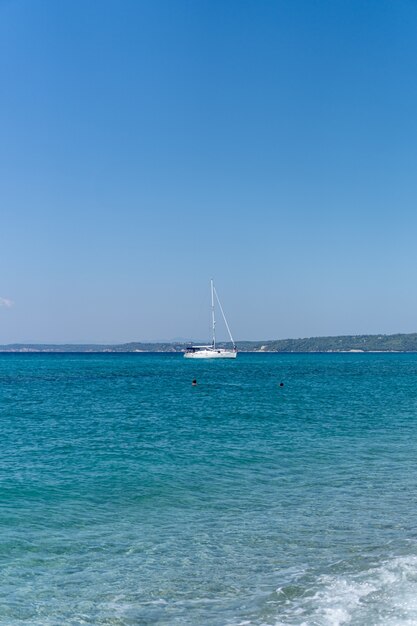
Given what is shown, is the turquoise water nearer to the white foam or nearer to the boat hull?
the white foam

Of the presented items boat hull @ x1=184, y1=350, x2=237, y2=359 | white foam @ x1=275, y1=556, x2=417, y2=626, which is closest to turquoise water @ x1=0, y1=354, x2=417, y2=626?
white foam @ x1=275, y1=556, x2=417, y2=626

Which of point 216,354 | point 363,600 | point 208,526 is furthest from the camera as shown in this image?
point 216,354

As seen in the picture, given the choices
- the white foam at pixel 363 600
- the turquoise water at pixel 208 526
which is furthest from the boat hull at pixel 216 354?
the white foam at pixel 363 600

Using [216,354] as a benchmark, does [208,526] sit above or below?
below

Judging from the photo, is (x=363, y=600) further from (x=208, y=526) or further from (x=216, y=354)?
(x=216, y=354)

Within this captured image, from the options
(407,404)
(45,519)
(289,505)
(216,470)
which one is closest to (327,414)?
(407,404)

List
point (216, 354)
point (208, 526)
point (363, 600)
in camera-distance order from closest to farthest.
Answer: point (363, 600)
point (208, 526)
point (216, 354)

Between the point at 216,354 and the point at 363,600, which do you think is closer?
the point at 363,600

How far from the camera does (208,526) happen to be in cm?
1492

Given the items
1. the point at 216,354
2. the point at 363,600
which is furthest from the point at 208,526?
the point at 216,354

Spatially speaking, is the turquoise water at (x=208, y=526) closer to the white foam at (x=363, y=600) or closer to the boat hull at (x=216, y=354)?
the white foam at (x=363, y=600)

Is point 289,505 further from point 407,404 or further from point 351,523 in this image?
point 407,404

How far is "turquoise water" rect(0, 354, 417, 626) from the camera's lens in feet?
33.6

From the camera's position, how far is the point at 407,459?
23328 millimetres
